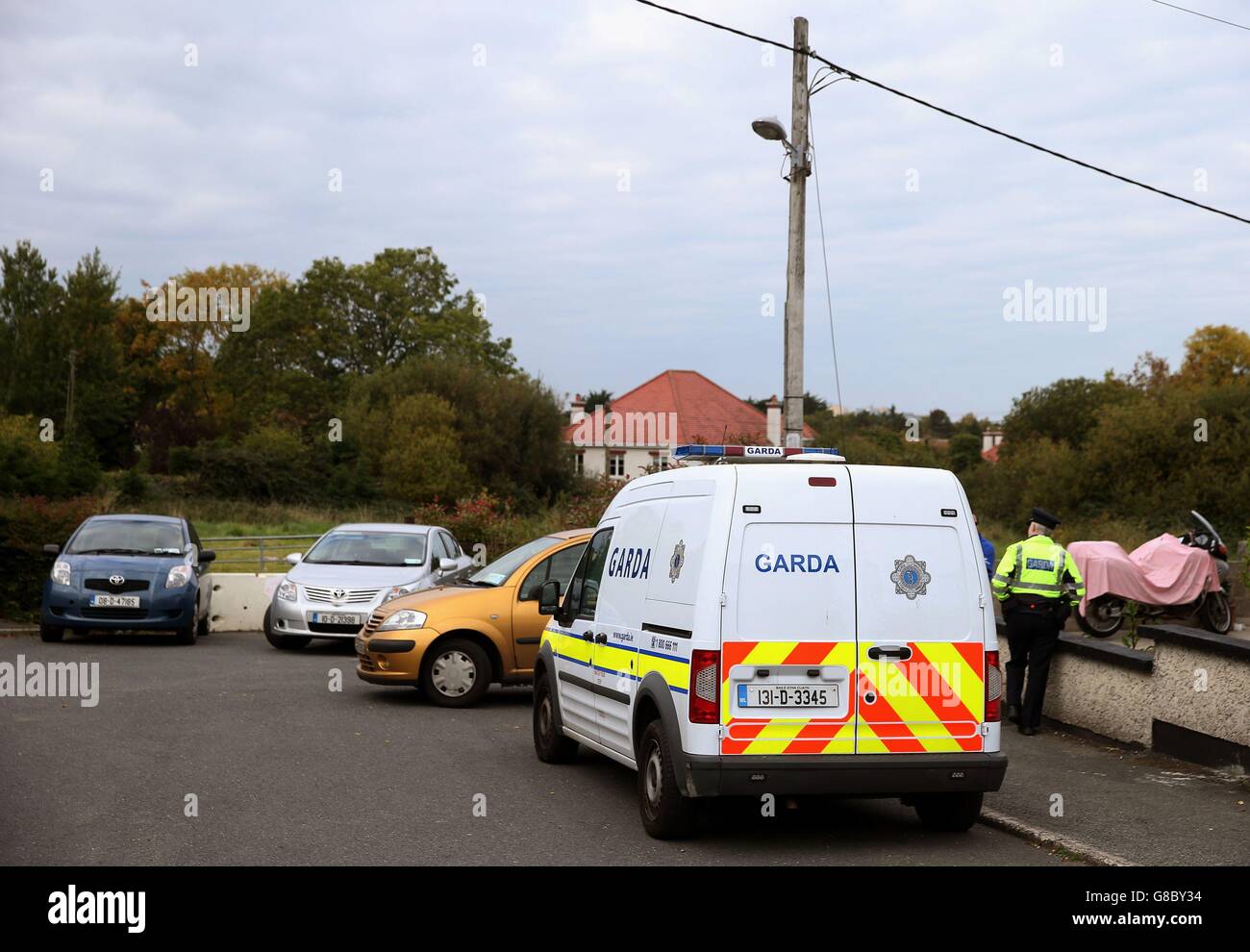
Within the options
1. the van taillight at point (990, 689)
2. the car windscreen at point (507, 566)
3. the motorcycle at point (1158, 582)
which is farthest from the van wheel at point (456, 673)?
the motorcycle at point (1158, 582)

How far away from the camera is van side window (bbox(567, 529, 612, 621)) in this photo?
375 inches

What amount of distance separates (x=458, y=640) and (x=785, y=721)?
21.0 ft

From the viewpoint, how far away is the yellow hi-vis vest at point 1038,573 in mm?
11484

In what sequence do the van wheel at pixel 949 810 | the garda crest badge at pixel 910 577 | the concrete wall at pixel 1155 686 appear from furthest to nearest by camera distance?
1. the concrete wall at pixel 1155 686
2. the van wheel at pixel 949 810
3. the garda crest badge at pixel 910 577

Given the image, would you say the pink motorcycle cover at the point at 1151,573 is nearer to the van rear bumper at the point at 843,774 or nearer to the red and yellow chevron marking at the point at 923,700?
the red and yellow chevron marking at the point at 923,700

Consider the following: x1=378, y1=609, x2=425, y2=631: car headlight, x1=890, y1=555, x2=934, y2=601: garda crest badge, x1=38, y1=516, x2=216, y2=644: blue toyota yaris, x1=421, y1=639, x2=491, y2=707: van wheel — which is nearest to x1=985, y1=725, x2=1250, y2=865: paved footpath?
x1=890, y1=555, x2=934, y2=601: garda crest badge

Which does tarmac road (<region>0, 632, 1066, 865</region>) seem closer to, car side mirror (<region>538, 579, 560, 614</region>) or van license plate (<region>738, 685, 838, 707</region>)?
van license plate (<region>738, 685, 838, 707</region>)

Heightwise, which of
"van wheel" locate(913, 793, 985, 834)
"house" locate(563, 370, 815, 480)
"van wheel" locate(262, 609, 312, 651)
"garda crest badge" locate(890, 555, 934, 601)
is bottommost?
"van wheel" locate(262, 609, 312, 651)

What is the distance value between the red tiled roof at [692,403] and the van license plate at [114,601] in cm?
6789

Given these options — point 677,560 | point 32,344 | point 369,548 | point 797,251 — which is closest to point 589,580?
point 677,560

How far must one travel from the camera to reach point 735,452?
28.5 feet

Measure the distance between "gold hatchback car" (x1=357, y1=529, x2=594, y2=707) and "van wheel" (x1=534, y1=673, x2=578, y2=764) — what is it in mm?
2523
